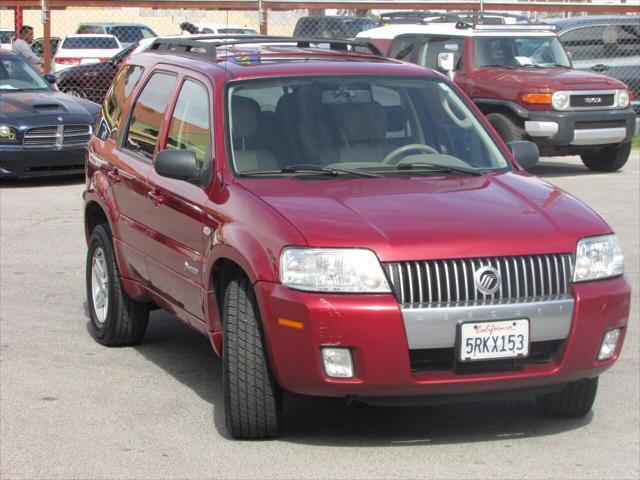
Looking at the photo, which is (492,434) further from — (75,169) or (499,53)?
(499,53)

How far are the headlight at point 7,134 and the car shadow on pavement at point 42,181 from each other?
0.72 m

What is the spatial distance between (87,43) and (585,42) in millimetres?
15639

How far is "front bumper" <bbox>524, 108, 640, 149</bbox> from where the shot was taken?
15.4 meters

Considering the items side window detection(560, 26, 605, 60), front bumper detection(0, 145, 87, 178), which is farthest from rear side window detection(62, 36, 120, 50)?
front bumper detection(0, 145, 87, 178)

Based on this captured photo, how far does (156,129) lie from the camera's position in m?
7.08

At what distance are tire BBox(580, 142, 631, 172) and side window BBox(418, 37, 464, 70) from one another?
2.15 m

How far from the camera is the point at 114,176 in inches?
295

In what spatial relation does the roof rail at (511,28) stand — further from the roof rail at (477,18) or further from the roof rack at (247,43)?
the roof rack at (247,43)

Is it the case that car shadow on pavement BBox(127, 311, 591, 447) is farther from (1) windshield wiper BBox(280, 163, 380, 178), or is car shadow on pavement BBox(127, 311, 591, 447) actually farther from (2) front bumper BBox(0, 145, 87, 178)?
(2) front bumper BBox(0, 145, 87, 178)

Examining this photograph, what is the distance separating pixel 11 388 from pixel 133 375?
68 cm

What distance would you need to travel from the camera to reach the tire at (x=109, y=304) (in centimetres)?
751

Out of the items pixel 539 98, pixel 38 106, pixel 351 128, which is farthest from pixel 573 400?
pixel 38 106

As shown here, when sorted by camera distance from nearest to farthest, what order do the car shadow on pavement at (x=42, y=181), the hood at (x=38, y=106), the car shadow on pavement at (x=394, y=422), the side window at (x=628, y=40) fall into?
the car shadow on pavement at (x=394, y=422) < the hood at (x=38, y=106) < the car shadow on pavement at (x=42, y=181) < the side window at (x=628, y=40)

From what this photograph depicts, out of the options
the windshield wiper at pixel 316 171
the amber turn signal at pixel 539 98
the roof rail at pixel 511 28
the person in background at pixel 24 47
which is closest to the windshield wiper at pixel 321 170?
the windshield wiper at pixel 316 171
